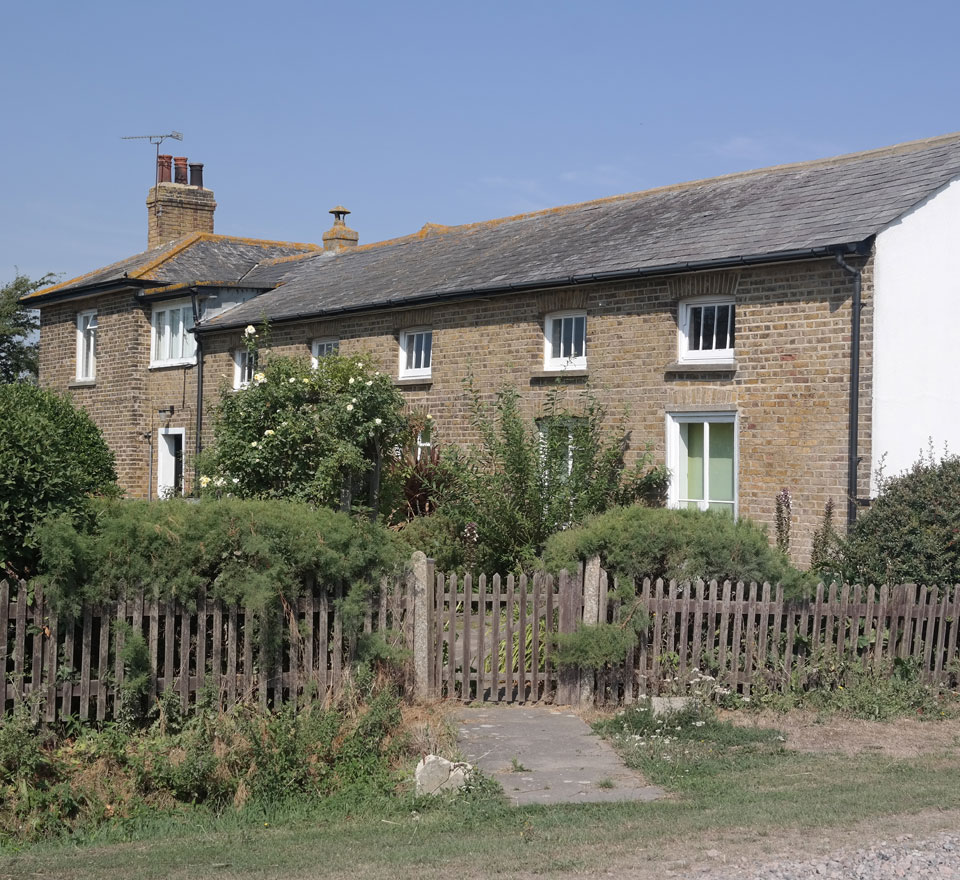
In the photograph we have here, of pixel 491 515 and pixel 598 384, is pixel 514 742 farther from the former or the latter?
pixel 598 384

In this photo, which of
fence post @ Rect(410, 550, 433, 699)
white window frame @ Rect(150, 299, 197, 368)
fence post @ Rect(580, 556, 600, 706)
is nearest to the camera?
fence post @ Rect(410, 550, 433, 699)

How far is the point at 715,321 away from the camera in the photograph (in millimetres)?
15125

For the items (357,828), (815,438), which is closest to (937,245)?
(815,438)

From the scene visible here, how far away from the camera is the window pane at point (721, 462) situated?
1480 cm

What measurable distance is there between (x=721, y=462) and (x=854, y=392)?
2210 millimetres

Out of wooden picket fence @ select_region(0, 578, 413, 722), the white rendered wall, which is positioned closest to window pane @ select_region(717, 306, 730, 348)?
the white rendered wall

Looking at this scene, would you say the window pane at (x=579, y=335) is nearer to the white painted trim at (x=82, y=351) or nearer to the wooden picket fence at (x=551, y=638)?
the wooden picket fence at (x=551, y=638)

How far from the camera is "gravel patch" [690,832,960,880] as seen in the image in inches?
228

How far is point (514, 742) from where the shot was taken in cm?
884

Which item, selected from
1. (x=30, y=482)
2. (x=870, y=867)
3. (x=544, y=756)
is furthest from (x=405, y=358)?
(x=870, y=867)

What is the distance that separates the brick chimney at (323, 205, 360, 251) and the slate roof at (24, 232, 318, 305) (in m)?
1.56

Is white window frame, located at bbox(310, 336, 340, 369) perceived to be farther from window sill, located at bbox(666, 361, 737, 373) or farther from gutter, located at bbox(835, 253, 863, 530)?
gutter, located at bbox(835, 253, 863, 530)

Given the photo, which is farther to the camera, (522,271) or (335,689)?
(522,271)

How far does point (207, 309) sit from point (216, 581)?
705 inches
